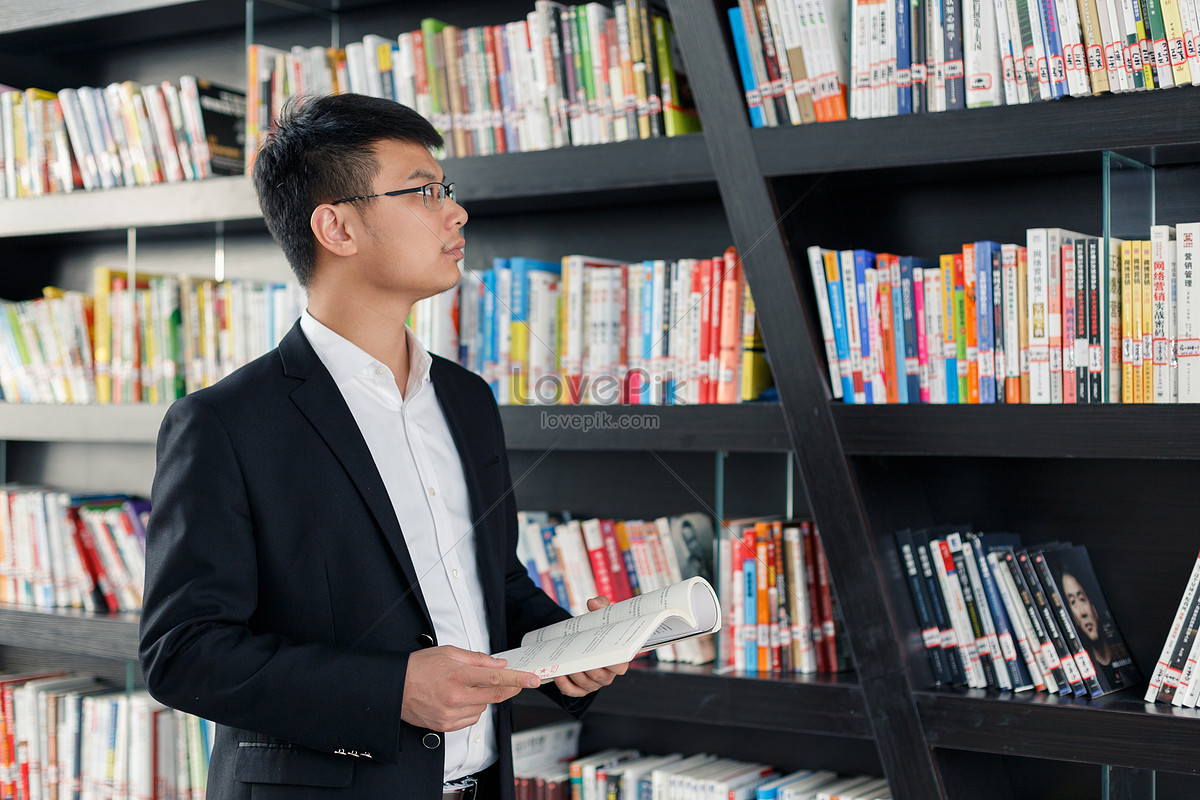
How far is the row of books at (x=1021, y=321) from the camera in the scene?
1622 millimetres

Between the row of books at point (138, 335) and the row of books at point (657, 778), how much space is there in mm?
1113

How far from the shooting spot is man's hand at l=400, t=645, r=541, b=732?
48.9 inches

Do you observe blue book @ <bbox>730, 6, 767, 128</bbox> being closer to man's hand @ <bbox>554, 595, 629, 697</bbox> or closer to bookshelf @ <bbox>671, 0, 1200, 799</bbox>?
bookshelf @ <bbox>671, 0, 1200, 799</bbox>

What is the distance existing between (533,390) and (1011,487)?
0.95 metres

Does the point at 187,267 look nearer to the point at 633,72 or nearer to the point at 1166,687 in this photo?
the point at 633,72

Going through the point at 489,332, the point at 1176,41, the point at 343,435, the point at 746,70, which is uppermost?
the point at 746,70

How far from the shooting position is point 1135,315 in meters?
1.63

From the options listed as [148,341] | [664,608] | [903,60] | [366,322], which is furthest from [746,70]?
[148,341]

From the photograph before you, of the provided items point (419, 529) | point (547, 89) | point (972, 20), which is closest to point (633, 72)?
point (547, 89)

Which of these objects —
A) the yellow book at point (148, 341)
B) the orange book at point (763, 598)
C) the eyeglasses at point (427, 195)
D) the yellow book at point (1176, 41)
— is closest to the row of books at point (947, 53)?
the yellow book at point (1176, 41)

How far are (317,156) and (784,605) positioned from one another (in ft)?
3.72

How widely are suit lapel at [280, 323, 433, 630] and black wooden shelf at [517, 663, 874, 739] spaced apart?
0.76m

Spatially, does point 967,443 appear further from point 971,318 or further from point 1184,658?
point 1184,658

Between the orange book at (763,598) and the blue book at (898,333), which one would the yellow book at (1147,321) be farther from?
the orange book at (763,598)
